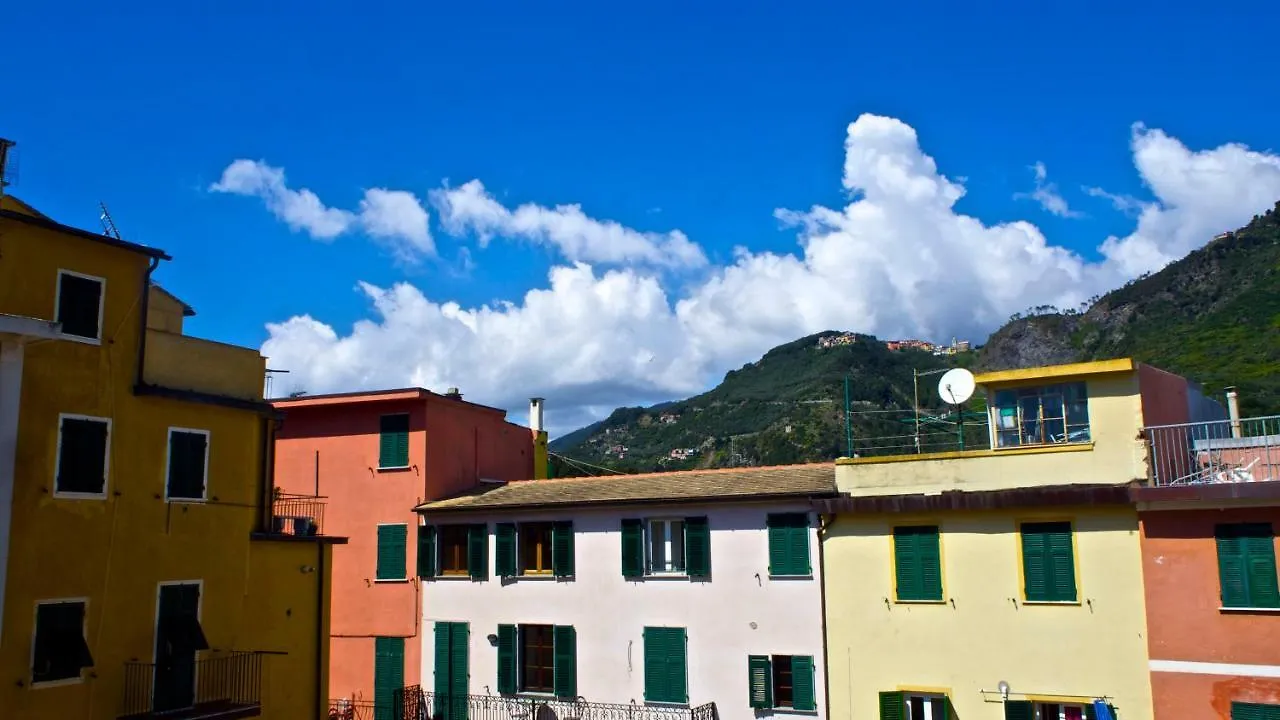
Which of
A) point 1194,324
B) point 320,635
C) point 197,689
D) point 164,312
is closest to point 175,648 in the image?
point 197,689

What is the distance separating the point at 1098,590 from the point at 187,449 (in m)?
19.2

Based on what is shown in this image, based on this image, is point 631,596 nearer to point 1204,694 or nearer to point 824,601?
point 824,601

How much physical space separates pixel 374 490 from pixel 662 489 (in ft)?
30.7

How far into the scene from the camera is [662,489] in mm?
27906

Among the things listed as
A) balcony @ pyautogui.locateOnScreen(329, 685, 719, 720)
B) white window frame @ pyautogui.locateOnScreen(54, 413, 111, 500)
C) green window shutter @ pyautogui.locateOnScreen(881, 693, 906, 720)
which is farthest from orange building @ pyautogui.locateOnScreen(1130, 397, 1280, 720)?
white window frame @ pyautogui.locateOnScreen(54, 413, 111, 500)

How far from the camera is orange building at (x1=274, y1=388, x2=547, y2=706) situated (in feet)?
99.5

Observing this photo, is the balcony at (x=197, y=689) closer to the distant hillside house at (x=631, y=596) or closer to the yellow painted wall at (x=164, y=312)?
the yellow painted wall at (x=164, y=312)

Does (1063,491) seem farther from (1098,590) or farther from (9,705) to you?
(9,705)

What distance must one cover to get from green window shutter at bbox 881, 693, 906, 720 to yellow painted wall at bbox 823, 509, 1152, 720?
0.84 feet

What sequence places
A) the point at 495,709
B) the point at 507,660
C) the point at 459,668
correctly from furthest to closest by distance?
the point at 459,668, the point at 507,660, the point at 495,709

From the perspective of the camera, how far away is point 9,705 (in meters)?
17.5

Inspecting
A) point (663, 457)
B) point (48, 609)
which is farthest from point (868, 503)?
point (663, 457)

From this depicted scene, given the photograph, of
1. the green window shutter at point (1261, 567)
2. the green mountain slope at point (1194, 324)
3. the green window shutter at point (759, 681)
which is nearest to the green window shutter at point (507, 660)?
the green window shutter at point (759, 681)

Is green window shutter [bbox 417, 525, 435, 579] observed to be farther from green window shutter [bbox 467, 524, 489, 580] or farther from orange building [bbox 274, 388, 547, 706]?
green window shutter [bbox 467, 524, 489, 580]
